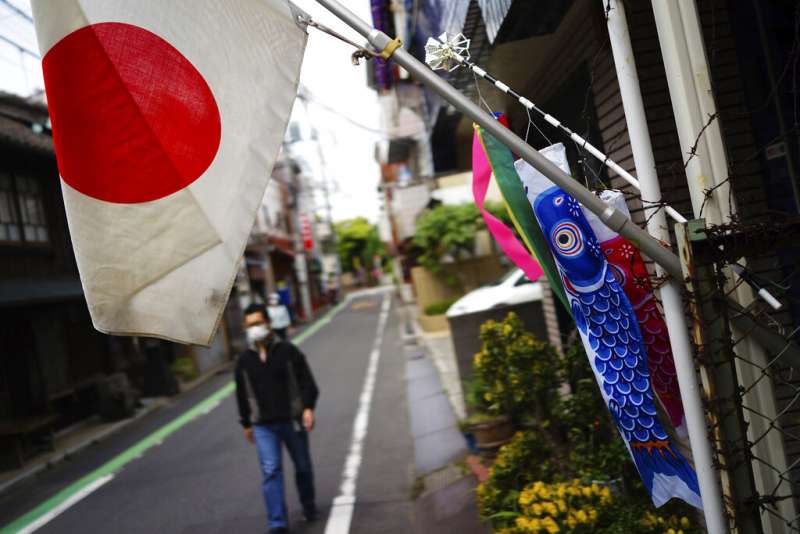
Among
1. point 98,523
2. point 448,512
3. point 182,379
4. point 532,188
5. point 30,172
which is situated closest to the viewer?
point 532,188

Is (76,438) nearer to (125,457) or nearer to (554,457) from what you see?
(125,457)

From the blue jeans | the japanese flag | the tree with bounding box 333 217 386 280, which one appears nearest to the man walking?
the blue jeans

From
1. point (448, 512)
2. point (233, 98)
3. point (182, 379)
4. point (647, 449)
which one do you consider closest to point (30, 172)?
point (182, 379)

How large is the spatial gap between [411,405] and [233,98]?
8.34 meters

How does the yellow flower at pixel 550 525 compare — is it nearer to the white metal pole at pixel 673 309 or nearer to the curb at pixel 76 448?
the white metal pole at pixel 673 309

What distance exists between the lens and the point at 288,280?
39219 millimetres

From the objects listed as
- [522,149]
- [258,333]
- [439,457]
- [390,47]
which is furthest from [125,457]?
[522,149]

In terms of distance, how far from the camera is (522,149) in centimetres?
197

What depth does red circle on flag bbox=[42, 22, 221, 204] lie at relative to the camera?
2.25 m

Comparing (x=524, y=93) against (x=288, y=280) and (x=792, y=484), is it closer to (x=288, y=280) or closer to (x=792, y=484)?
(x=792, y=484)

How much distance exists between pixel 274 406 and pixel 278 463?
48cm

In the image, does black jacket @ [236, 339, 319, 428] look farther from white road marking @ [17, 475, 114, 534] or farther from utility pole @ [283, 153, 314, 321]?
utility pole @ [283, 153, 314, 321]

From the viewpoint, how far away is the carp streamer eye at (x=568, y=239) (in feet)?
7.80

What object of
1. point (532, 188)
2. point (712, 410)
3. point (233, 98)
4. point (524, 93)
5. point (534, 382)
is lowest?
point (534, 382)
